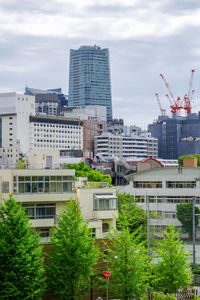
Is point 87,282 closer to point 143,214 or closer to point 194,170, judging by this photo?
point 143,214

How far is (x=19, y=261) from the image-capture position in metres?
33.8

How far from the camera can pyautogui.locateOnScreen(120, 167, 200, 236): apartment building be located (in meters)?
89.3

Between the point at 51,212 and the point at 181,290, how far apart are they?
12.3 meters

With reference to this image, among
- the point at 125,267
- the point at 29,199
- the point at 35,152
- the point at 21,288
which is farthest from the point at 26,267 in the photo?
the point at 35,152

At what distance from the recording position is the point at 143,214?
237ft

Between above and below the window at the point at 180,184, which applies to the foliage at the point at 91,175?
above

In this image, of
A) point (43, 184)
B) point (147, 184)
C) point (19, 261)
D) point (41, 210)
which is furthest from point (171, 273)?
point (147, 184)

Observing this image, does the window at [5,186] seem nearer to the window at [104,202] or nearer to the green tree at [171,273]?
the window at [104,202]

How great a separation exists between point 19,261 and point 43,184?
12.4 metres

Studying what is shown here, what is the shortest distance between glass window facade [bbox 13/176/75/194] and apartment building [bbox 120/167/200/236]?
43463 millimetres

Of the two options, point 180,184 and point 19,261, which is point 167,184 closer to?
point 180,184

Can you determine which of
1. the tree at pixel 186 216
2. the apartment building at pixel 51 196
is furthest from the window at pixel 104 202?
the tree at pixel 186 216

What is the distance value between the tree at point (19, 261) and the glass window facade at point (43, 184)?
9.38 meters

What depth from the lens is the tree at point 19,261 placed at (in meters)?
33.7
